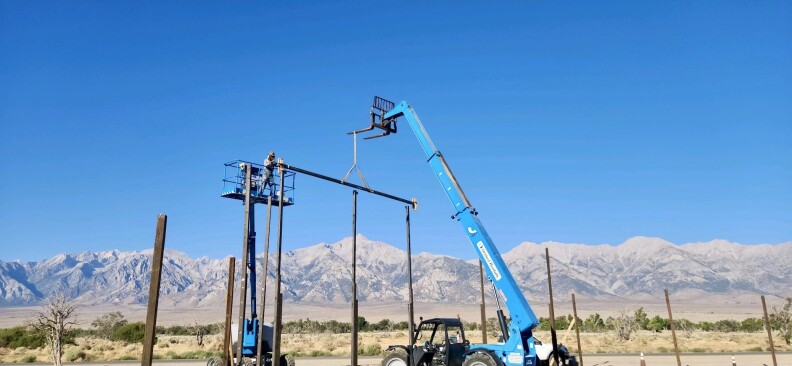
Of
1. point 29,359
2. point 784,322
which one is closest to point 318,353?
point 29,359

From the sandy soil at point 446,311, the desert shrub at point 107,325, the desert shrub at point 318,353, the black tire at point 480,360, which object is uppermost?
the sandy soil at point 446,311

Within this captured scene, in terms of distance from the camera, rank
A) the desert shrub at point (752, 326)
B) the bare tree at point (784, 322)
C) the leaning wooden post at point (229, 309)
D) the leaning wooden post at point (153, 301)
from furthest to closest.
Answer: the desert shrub at point (752, 326), the bare tree at point (784, 322), the leaning wooden post at point (229, 309), the leaning wooden post at point (153, 301)

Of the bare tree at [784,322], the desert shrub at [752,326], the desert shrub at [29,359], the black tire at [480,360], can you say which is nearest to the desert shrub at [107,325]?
the desert shrub at [29,359]

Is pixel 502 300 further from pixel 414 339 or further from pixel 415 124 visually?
pixel 415 124

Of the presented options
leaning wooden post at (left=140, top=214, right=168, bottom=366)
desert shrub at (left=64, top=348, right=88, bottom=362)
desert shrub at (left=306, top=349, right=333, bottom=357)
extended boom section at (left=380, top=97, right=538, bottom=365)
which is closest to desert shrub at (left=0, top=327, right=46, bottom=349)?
desert shrub at (left=64, top=348, right=88, bottom=362)

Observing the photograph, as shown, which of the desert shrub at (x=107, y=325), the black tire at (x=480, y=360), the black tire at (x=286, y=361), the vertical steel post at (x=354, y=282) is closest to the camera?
the black tire at (x=480, y=360)

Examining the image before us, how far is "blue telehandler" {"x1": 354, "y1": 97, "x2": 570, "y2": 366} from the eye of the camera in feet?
51.3

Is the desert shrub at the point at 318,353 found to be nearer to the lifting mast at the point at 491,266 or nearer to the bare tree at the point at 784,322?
the lifting mast at the point at 491,266

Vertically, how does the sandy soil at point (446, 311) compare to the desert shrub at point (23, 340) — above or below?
above

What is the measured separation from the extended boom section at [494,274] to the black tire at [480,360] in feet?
0.39

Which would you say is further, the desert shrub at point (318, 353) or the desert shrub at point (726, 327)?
the desert shrub at point (726, 327)

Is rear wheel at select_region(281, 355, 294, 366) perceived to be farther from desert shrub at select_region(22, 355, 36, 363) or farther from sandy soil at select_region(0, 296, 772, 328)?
sandy soil at select_region(0, 296, 772, 328)

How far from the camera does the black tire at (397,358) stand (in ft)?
55.9

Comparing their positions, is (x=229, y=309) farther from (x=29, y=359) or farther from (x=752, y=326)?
(x=752, y=326)
